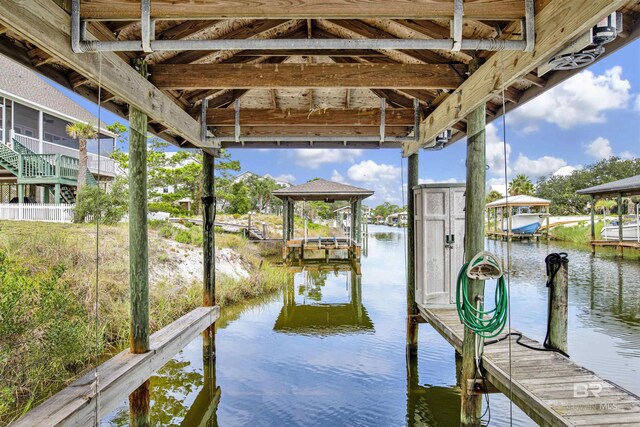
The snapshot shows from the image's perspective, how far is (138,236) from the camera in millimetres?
4012

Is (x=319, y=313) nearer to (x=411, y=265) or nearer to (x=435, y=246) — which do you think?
(x=411, y=265)

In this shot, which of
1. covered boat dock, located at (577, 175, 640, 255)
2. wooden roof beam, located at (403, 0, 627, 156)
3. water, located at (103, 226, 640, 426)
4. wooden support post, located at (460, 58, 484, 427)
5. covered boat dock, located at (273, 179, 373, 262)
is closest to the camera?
wooden roof beam, located at (403, 0, 627, 156)

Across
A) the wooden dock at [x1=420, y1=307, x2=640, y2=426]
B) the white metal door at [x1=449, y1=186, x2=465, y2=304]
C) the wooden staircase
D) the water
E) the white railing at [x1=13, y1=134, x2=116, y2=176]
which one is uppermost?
the white railing at [x1=13, y1=134, x2=116, y2=176]

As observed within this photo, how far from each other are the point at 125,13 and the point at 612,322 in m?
10.4

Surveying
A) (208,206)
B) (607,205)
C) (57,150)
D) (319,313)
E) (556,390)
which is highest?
(57,150)

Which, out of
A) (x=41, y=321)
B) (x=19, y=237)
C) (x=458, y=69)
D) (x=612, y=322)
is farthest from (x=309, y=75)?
(x=612, y=322)

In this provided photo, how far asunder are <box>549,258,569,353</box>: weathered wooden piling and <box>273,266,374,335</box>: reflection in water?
15.1 feet

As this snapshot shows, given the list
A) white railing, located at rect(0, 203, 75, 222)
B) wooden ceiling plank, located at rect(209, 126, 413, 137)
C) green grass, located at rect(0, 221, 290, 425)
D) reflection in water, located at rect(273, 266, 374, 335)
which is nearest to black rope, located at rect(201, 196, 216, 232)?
wooden ceiling plank, located at rect(209, 126, 413, 137)

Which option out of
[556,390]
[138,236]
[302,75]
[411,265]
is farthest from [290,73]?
[411,265]

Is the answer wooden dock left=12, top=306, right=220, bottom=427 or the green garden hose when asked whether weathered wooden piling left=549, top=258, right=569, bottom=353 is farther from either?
wooden dock left=12, top=306, right=220, bottom=427

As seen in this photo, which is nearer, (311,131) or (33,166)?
(311,131)

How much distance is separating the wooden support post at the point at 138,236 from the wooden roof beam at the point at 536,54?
3.20m

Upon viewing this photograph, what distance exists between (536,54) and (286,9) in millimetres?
1726

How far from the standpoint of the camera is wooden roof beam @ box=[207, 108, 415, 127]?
568 cm
